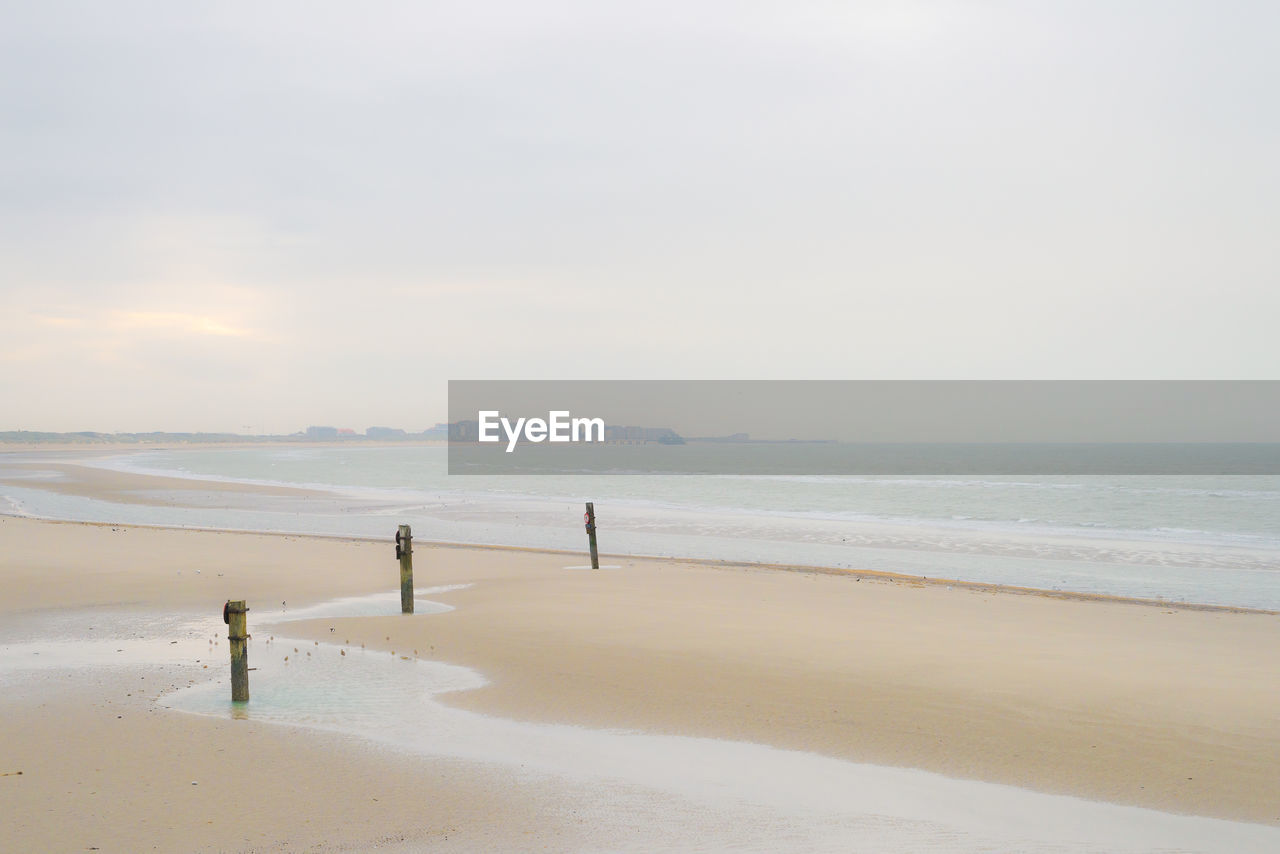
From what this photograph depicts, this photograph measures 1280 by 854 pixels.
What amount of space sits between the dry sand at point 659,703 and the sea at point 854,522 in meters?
6.14

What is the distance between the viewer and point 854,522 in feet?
125

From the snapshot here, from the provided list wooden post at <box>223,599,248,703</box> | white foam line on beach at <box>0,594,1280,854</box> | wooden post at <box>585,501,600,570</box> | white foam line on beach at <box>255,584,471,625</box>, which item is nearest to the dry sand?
white foam line on beach at <box>0,594,1280,854</box>

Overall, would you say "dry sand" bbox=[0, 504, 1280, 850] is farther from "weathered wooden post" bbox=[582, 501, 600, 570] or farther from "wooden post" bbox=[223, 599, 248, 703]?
"weathered wooden post" bbox=[582, 501, 600, 570]

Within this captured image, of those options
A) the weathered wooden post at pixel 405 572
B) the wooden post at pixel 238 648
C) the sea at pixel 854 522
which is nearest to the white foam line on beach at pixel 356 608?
the weathered wooden post at pixel 405 572

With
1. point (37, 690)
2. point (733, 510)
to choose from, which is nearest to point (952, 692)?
point (37, 690)

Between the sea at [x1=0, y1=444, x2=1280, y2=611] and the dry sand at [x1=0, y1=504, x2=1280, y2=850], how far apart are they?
6.14 metres

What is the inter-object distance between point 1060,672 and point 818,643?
3013mm

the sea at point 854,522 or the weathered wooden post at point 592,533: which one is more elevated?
the weathered wooden post at point 592,533

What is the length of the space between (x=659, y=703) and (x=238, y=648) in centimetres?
425

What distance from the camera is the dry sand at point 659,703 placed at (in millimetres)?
6672

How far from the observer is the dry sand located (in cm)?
667

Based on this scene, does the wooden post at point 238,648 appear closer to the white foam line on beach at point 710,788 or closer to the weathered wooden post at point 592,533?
the white foam line on beach at point 710,788

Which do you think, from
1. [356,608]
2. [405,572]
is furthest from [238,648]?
Answer: [356,608]

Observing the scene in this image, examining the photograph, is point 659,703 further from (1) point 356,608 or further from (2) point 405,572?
(1) point 356,608
